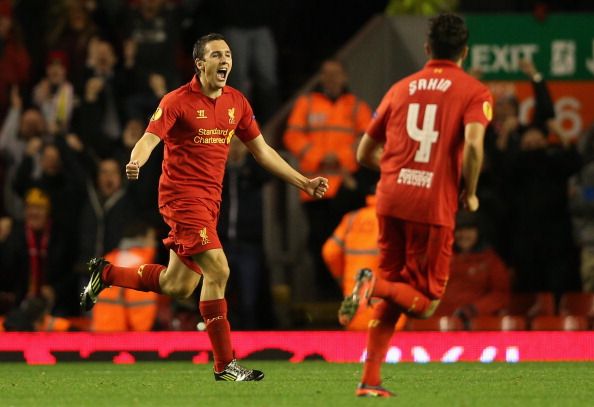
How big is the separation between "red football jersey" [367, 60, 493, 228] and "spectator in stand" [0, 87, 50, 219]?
296 inches

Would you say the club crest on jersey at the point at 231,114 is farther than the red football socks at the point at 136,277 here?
No

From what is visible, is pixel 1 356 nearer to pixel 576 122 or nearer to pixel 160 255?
pixel 160 255

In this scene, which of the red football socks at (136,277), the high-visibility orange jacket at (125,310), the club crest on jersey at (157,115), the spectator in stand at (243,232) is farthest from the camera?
the spectator in stand at (243,232)

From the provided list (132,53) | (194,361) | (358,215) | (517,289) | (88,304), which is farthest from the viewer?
(132,53)

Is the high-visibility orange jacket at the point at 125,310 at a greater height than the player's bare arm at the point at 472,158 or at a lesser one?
lesser

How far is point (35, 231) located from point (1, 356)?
233cm

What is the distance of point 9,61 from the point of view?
52.7 ft

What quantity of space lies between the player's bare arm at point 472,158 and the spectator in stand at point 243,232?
6.08 metres

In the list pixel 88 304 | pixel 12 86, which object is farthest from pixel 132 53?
pixel 88 304

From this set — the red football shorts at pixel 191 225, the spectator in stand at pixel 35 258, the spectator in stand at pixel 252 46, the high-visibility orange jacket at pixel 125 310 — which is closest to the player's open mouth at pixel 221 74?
the red football shorts at pixel 191 225

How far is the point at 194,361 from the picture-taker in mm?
12422

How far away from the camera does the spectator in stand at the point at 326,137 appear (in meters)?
14.6

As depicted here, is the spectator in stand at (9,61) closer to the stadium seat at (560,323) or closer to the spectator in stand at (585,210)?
the spectator in stand at (585,210)

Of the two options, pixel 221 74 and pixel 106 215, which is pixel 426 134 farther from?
pixel 106 215
